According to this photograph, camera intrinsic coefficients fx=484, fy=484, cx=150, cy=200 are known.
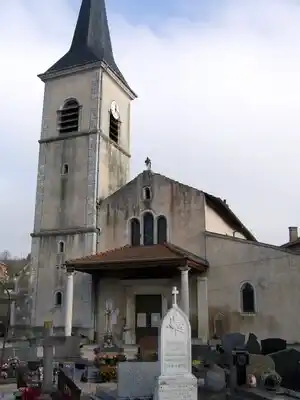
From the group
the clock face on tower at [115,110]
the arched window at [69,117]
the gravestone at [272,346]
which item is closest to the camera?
the gravestone at [272,346]

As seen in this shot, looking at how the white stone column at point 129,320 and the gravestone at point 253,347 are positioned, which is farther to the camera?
the white stone column at point 129,320

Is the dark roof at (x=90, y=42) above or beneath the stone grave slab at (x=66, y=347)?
above

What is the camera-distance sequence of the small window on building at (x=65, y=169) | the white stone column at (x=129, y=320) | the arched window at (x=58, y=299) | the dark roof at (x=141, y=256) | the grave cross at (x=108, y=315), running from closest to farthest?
the dark roof at (x=141, y=256) < the white stone column at (x=129, y=320) < the grave cross at (x=108, y=315) < the arched window at (x=58, y=299) < the small window on building at (x=65, y=169)

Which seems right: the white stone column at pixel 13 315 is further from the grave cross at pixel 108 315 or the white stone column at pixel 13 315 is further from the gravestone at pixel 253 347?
the gravestone at pixel 253 347

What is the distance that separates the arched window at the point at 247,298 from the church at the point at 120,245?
4 cm

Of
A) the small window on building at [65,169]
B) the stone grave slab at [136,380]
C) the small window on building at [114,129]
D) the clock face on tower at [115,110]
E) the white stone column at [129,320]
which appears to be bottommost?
the stone grave slab at [136,380]

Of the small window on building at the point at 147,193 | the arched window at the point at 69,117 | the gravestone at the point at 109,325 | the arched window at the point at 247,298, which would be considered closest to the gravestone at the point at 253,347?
the arched window at the point at 247,298

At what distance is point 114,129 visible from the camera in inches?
1009

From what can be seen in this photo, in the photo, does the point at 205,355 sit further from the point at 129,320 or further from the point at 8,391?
the point at 129,320

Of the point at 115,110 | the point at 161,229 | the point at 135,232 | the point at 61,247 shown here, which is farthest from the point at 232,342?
the point at 115,110

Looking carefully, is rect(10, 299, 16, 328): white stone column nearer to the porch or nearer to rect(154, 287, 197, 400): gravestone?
the porch

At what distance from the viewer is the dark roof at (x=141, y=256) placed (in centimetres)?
1827

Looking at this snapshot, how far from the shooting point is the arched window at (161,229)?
21.6 meters

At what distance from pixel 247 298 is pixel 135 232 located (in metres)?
5.83
